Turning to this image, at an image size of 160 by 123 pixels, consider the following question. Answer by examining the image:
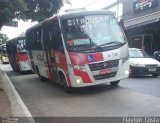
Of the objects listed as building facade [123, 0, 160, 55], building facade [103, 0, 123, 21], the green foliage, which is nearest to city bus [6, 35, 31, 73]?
the green foliage

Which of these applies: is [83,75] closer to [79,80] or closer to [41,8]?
[79,80]

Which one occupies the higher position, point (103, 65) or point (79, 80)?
point (103, 65)

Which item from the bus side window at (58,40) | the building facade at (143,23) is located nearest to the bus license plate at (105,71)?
the bus side window at (58,40)

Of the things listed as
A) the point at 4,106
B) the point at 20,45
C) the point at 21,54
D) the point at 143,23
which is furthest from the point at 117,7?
the point at 4,106

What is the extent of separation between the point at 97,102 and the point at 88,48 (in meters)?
1.99

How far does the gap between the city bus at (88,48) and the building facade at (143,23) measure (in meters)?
11.6

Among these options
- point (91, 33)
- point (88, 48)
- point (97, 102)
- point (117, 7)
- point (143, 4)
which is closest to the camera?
point (97, 102)

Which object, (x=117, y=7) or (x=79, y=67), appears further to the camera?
(x=117, y=7)

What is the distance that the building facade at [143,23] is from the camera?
79.6 ft

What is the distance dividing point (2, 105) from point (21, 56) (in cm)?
1365

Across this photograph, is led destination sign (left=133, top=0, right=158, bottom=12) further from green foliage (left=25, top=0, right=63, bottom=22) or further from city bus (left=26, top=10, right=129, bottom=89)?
city bus (left=26, top=10, right=129, bottom=89)

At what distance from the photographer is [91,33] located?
410 inches

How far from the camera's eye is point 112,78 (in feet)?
34.6

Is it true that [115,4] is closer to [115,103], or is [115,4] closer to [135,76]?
[135,76]
